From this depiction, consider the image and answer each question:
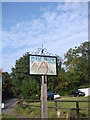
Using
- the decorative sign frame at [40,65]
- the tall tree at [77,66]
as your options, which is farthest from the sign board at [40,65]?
the tall tree at [77,66]

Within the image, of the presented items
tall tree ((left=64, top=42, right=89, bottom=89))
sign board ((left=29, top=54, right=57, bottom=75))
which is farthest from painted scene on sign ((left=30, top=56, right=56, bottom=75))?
tall tree ((left=64, top=42, right=89, bottom=89))

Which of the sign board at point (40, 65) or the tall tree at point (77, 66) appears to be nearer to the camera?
the sign board at point (40, 65)

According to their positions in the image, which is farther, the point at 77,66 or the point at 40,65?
the point at 77,66

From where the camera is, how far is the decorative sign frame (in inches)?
275

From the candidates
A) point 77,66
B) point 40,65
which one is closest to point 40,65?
point 40,65

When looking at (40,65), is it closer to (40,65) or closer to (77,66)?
(40,65)

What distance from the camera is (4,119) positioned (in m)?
9.48

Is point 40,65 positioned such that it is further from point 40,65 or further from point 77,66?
point 77,66

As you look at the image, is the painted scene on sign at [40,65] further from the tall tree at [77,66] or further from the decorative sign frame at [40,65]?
the tall tree at [77,66]

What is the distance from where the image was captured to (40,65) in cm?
704

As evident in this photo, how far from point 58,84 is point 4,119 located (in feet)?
75.0

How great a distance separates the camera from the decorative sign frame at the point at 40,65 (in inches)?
275

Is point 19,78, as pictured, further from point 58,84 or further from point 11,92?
point 58,84

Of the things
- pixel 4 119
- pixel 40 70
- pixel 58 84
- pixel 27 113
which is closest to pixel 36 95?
pixel 58 84
